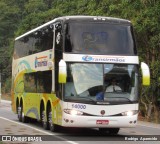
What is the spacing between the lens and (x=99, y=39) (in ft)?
53.4

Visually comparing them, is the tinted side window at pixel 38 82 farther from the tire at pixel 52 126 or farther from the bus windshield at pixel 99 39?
the bus windshield at pixel 99 39

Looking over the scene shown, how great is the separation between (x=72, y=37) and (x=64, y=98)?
2015 millimetres

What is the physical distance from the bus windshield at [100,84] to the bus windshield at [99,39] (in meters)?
0.54

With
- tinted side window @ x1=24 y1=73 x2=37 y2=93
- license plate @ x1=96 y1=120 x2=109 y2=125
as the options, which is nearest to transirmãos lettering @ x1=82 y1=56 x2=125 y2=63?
license plate @ x1=96 y1=120 x2=109 y2=125

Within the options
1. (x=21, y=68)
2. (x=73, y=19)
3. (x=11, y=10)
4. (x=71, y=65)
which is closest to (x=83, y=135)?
(x=71, y=65)

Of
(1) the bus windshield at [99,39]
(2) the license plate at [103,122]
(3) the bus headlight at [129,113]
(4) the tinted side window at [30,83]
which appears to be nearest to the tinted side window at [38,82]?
(4) the tinted side window at [30,83]

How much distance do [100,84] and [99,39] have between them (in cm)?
153

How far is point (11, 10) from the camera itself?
8306 centimetres

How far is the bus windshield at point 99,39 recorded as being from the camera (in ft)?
52.9

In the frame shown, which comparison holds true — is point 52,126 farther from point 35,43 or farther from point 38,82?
point 35,43

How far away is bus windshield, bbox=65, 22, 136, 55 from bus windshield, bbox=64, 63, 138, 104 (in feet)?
1.76

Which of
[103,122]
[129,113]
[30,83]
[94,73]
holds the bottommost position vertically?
[103,122]

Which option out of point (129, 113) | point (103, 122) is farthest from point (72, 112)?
point (129, 113)

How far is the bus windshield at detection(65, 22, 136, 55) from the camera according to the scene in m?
16.1
